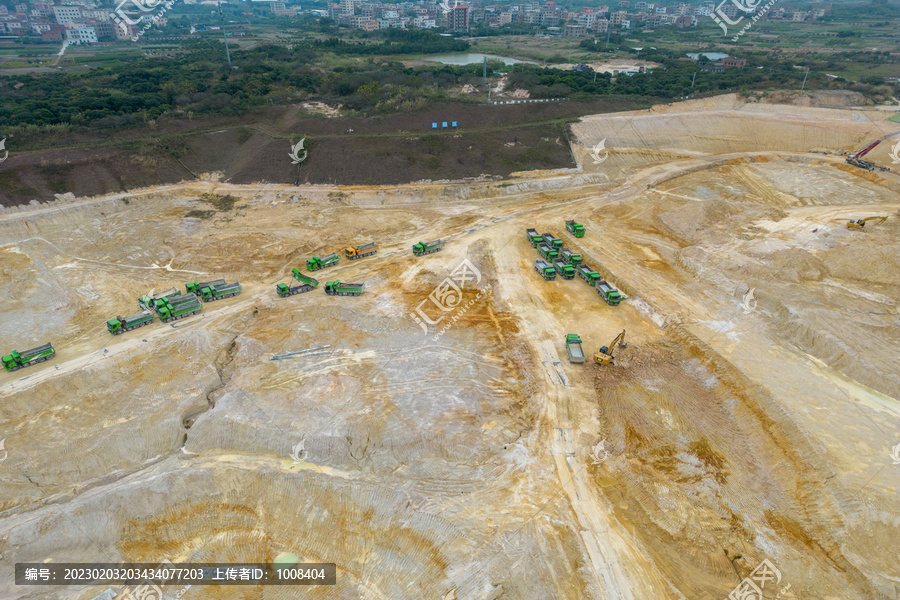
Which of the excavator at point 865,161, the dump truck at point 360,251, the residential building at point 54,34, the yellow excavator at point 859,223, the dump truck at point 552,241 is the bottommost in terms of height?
the dump truck at point 360,251

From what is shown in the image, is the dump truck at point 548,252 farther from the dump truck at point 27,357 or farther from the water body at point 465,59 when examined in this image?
the water body at point 465,59

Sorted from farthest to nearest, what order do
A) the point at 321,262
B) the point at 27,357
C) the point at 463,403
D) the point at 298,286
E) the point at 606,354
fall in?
1. the point at 321,262
2. the point at 298,286
3. the point at 606,354
4. the point at 27,357
5. the point at 463,403

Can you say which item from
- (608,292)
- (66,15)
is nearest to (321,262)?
(608,292)

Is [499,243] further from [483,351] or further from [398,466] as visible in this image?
[398,466]

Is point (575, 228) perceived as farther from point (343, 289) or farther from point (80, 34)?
point (80, 34)

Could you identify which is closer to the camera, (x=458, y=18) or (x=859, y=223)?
(x=859, y=223)

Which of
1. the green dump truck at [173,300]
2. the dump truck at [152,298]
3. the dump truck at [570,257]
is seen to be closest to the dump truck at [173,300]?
the green dump truck at [173,300]

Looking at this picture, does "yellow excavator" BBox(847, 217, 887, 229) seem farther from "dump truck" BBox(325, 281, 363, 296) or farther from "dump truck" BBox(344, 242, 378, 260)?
"dump truck" BBox(325, 281, 363, 296)
